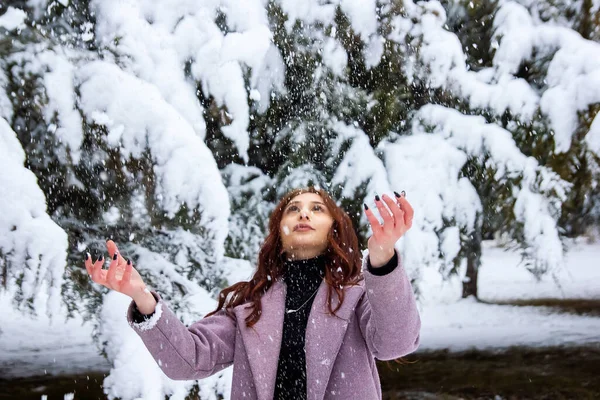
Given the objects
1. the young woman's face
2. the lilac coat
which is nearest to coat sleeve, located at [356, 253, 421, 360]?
the lilac coat

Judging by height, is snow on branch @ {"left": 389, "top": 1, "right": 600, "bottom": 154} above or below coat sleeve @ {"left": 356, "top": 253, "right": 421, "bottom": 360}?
above

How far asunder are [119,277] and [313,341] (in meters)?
0.40

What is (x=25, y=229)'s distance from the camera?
2000mm

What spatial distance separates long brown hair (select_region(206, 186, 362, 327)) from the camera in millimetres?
1195

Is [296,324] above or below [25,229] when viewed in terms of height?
below

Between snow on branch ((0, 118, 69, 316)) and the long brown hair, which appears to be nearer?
the long brown hair

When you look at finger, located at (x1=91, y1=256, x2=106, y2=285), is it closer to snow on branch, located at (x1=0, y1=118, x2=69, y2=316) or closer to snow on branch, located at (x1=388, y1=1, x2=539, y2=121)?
snow on branch, located at (x1=0, y1=118, x2=69, y2=316)

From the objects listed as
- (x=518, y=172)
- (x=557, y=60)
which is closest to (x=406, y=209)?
(x=518, y=172)

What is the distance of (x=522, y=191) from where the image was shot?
3.51 metres

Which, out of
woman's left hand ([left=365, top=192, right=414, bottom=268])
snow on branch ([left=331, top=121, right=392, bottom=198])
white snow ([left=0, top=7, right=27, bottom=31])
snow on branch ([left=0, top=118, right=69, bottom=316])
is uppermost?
white snow ([left=0, top=7, right=27, bottom=31])

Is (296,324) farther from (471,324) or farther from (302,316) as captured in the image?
(471,324)

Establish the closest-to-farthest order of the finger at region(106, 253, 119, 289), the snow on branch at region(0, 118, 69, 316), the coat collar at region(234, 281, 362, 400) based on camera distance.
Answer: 1. the finger at region(106, 253, 119, 289)
2. the coat collar at region(234, 281, 362, 400)
3. the snow on branch at region(0, 118, 69, 316)

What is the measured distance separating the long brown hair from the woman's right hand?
25cm

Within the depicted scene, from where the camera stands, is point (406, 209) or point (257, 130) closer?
point (406, 209)
